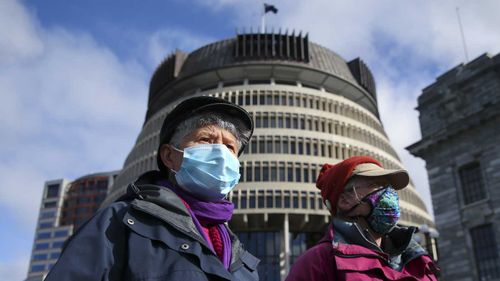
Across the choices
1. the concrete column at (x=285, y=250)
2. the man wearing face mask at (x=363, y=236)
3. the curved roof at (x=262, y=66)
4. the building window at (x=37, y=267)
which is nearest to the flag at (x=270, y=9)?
the curved roof at (x=262, y=66)

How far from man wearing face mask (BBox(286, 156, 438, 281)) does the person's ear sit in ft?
4.83

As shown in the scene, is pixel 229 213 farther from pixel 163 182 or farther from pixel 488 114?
pixel 488 114

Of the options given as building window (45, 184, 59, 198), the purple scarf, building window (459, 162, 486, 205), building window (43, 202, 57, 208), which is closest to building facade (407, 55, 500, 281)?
building window (459, 162, 486, 205)

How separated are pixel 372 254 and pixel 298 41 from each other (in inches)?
2236

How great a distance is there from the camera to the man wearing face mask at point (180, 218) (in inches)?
89.6

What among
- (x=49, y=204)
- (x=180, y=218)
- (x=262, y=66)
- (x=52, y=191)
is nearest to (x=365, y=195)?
(x=180, y=218)

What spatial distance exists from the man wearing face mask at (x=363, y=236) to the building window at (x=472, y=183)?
76.0 ft

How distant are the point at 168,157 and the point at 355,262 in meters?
1.78

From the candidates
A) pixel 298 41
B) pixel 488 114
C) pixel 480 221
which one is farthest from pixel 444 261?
pixel 298 41

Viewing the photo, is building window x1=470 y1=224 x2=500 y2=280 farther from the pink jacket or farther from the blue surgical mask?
the blue surgical mask

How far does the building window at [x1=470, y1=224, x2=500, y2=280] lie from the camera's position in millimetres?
22344

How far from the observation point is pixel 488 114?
78.6 ft

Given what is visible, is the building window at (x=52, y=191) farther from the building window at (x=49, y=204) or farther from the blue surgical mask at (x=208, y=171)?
the blue surgical mask at (x=208, y=171)

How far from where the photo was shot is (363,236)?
3766mm
